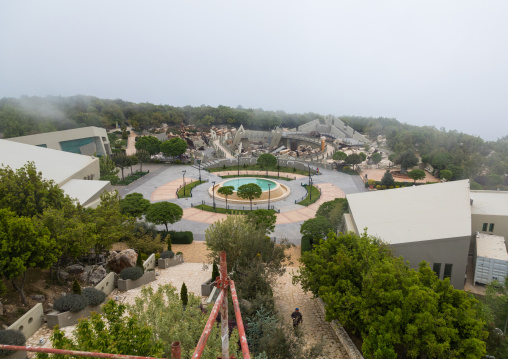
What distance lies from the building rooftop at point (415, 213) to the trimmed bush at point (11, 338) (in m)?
20.8

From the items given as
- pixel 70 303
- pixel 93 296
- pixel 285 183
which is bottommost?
pixel 285 183

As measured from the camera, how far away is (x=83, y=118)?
108 m

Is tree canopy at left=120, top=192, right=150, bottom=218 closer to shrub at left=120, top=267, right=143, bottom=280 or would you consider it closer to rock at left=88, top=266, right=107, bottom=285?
rock at left=88, top=266, right=107, bottom=285

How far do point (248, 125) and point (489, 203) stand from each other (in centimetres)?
11210

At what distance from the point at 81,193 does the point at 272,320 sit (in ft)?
95.4

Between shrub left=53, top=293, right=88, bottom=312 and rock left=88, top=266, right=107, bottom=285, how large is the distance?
370 cm

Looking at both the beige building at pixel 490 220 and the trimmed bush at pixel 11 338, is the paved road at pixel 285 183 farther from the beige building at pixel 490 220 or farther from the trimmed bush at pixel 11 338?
the trimmed bush at pixel 11 338

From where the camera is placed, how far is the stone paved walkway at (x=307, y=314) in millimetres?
17000

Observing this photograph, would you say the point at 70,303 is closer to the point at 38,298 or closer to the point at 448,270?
the point at 38,298

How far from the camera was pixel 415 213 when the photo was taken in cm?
2531

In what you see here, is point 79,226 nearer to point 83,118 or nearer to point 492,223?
point 492,223

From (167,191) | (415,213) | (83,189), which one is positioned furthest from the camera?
(167,191)

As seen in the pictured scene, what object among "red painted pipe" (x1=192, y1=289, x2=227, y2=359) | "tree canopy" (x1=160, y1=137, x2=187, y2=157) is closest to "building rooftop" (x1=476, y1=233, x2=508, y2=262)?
"red painted pipe" (x1=192, y1=289, x2=227, y2=359)

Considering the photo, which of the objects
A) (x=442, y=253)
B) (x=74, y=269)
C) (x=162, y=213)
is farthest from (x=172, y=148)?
(x=442, y=253)
